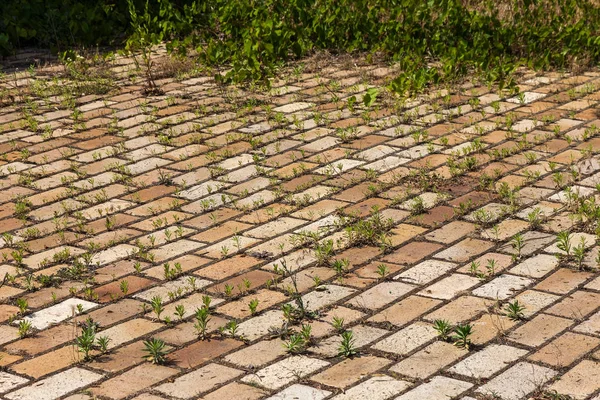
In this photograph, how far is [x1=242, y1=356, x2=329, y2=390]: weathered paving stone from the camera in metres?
4.31

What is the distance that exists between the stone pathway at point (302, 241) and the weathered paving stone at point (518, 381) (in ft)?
0.04

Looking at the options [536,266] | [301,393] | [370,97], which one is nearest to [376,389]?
[301,393]

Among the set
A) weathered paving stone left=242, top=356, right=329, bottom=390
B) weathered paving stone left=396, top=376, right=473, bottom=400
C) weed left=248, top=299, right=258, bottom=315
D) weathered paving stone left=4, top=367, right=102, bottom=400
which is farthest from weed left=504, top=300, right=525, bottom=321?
weathered paving stone left=4, top=367, right=102, bottom=400

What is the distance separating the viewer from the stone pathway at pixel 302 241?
4434 mm

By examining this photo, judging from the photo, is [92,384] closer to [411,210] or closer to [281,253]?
[281,253]

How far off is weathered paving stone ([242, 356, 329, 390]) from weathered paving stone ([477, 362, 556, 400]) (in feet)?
2.33

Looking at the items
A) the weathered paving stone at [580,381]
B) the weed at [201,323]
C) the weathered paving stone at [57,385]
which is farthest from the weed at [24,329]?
the weathered paving stone at [580,381]

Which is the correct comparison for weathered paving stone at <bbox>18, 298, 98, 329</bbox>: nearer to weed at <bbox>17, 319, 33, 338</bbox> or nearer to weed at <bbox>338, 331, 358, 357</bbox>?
weed at <bbox>17, 319, 33, 338</bbox>

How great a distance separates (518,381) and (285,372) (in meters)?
0.95

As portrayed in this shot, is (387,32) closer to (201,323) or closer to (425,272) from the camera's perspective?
(425,272)

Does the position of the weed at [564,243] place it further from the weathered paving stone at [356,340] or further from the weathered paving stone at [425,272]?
the weathered paving stone at [356,340]

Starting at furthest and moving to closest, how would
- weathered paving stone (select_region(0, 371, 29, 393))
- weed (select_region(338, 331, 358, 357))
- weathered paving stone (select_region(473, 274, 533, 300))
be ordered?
weathered paving stone (select_region(473, 274, 533, 300)) < weed (select_region(338, 331, 358, 357)) < weathered paving stone (select_region(0, 371, 29, 393))

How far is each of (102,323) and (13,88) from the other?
455 cm

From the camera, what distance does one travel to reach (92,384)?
4.36 metres
